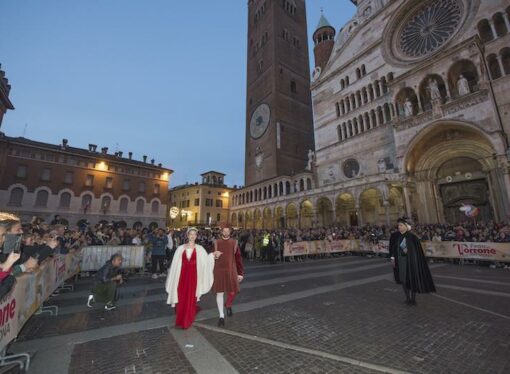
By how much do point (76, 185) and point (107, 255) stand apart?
2975 centimetres

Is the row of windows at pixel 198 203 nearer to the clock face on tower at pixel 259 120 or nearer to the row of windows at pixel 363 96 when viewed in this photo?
the clock face on tower at pixel 259 120

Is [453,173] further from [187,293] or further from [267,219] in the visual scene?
[267,219]

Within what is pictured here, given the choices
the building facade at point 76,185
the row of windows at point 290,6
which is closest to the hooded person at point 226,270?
the building facade at point 76,185

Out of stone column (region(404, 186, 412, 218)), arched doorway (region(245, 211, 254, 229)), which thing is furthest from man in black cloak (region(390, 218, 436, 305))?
arched doorway (region(245, 211, 254, 229))

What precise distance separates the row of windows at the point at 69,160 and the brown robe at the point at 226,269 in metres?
37.6

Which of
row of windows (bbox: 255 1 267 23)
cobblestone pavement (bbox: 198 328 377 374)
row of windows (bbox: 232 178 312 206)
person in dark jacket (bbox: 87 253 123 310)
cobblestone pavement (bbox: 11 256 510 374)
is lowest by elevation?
cobblestone pavement (bbox: 198 328 377 374)

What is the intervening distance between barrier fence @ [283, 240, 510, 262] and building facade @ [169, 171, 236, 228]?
33.1 meters

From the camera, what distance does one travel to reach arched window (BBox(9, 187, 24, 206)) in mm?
28469

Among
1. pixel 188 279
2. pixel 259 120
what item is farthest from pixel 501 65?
pixel 259 120

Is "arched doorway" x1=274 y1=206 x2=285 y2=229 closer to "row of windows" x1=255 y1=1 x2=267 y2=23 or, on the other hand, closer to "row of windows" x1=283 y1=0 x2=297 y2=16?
"row of windows" x1=255 y1=1 x2=267 y2=23

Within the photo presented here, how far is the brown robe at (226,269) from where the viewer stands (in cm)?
466

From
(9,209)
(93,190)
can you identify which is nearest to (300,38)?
(93,190)

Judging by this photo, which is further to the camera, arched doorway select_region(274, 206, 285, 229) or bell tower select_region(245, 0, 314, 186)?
bell tower select_region(245, 0, 314, 186)

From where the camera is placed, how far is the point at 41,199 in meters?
30.4
